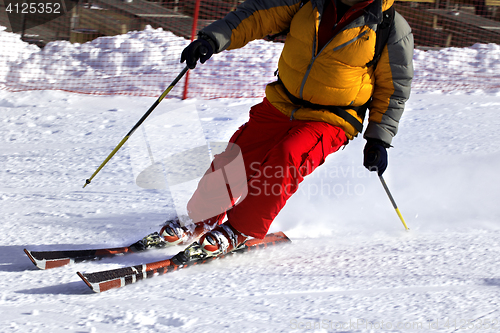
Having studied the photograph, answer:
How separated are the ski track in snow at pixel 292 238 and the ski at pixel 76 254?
1.9 inches

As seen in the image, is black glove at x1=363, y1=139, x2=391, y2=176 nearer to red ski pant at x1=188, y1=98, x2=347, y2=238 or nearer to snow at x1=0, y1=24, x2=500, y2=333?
red ski pant at x1=188, y1=98, x2=347, y2=238

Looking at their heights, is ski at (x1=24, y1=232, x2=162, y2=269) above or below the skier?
below

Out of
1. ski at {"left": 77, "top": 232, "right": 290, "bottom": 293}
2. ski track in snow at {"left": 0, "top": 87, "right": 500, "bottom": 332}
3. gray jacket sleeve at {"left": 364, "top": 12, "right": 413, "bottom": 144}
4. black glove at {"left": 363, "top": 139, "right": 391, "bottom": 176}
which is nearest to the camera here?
ski track in snow at {"left": 0, "top": 87, "right": 500, "bottom": 332}

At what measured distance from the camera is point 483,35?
8.26m

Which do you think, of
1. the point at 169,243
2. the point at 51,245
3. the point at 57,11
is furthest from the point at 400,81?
the point at 57,11

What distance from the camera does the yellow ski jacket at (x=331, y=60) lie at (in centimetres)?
226

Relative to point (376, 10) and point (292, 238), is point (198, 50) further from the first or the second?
point (292, 238)

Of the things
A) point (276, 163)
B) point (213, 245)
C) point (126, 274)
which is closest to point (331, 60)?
point (276, 163)

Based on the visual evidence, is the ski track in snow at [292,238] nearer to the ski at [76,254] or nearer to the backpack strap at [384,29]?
the ski at [76,254]

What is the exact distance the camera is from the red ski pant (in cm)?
227

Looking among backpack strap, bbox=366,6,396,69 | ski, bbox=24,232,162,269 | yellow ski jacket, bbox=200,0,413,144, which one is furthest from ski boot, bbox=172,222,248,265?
backpack strap, bbox=366,6,396,69

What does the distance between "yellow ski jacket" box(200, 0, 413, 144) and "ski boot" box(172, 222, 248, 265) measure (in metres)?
0.73

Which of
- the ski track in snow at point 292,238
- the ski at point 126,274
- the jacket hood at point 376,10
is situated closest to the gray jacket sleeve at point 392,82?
the jacket hood at point 376,10

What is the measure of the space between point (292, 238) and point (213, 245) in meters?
0.66
